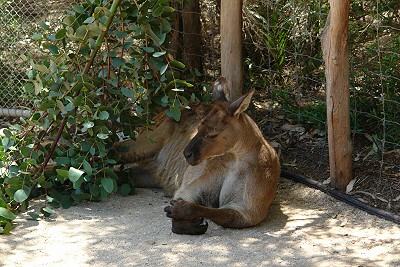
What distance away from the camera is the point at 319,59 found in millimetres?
6828

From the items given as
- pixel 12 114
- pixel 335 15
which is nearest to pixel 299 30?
pixel 335 15

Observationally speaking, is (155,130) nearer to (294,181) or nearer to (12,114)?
(294,181)

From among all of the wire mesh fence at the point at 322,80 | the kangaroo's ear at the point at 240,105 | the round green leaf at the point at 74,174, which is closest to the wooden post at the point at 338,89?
the wire mesh fence at the point at 322,80

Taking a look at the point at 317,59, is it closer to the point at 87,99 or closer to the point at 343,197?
the point at 343,197

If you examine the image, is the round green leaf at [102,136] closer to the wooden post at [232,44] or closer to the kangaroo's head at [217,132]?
the kangaroo's head at [217,132]

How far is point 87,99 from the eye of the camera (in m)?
5.64

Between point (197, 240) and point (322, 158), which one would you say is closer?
point (197, 240)

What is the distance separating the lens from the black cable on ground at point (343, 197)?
5587 mm

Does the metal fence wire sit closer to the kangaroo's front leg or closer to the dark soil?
the dark soil

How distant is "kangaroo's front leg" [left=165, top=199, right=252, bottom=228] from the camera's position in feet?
17.0

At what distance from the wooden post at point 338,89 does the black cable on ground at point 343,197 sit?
9cm

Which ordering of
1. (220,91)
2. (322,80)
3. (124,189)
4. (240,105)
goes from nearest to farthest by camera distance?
(240,105)
(220,91)
(124,189)
(322,80)

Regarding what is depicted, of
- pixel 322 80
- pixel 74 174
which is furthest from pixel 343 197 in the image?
pixel 74 174

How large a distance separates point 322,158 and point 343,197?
0.79 meters
